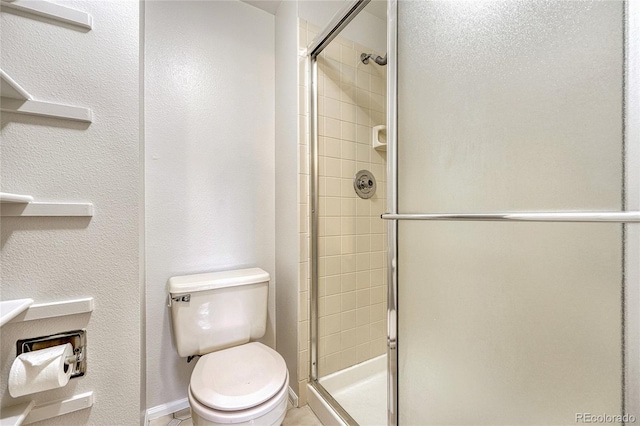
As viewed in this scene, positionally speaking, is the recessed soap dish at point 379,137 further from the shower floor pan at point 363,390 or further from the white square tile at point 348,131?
the shower floor pan at point 363,390

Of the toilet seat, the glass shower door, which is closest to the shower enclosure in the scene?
the glass shower door

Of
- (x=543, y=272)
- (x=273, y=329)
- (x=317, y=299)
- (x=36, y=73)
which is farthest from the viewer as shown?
(x=273, y=329)

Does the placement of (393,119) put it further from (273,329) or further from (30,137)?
(273,329)

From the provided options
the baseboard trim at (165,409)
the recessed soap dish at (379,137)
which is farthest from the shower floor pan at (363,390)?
the recessed soap dish at (379,137)

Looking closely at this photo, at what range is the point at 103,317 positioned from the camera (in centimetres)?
87

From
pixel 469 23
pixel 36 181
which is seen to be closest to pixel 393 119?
pixel 469 23

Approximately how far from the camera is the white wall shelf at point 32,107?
73 cm

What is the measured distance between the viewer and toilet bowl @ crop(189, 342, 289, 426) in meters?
0.89

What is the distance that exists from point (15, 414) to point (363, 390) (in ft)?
4.52

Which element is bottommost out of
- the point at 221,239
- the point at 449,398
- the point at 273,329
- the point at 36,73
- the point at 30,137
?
the point at 273,329

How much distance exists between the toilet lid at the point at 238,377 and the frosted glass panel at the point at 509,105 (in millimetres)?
804

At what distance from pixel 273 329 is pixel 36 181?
1.26 m

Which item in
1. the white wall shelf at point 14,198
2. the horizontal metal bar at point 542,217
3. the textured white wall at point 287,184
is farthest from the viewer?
the textured white wall at point 287,184

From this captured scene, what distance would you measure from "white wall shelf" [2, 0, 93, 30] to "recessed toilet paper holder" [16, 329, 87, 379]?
94 centimetres
